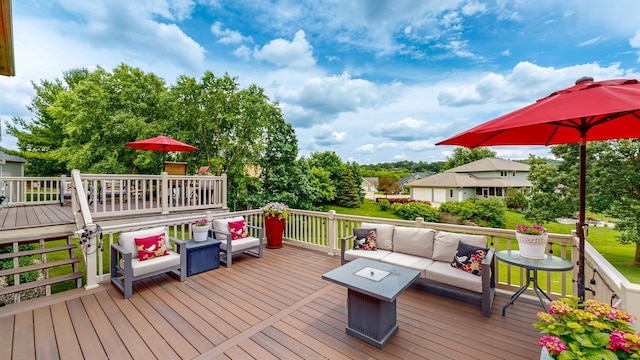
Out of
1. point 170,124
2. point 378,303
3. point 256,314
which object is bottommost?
point 256,314

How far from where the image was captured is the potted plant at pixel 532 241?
2.92 m

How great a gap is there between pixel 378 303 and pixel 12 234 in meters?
5.93

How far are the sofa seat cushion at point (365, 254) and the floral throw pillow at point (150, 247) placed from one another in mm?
3014

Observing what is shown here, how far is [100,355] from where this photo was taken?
2.37 meters

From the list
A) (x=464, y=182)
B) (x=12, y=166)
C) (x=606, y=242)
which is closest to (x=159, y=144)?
(x=12, y=166)

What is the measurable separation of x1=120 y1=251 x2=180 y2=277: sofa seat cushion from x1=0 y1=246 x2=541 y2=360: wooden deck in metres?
0.32

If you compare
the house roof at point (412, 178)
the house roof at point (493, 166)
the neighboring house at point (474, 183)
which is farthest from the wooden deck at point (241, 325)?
the house roof at point (412, 178)

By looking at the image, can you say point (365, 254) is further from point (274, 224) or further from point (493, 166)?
point (493, 166)

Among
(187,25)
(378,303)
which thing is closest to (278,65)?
(187,25)

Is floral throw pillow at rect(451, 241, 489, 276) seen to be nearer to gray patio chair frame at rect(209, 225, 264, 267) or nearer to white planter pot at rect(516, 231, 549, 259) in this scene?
white planter pot at rect(516, 231, 549, 259)

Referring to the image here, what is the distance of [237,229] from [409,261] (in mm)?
3356

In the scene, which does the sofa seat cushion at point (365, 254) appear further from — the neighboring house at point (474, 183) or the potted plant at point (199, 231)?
the neighboring house at point (474, 183)

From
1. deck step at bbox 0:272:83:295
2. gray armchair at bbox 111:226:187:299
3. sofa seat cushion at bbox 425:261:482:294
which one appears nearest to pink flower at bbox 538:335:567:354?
sofa seat cushion at bbox 425:261:482:294

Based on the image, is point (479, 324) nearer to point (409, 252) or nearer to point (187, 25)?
point (409, 252)
